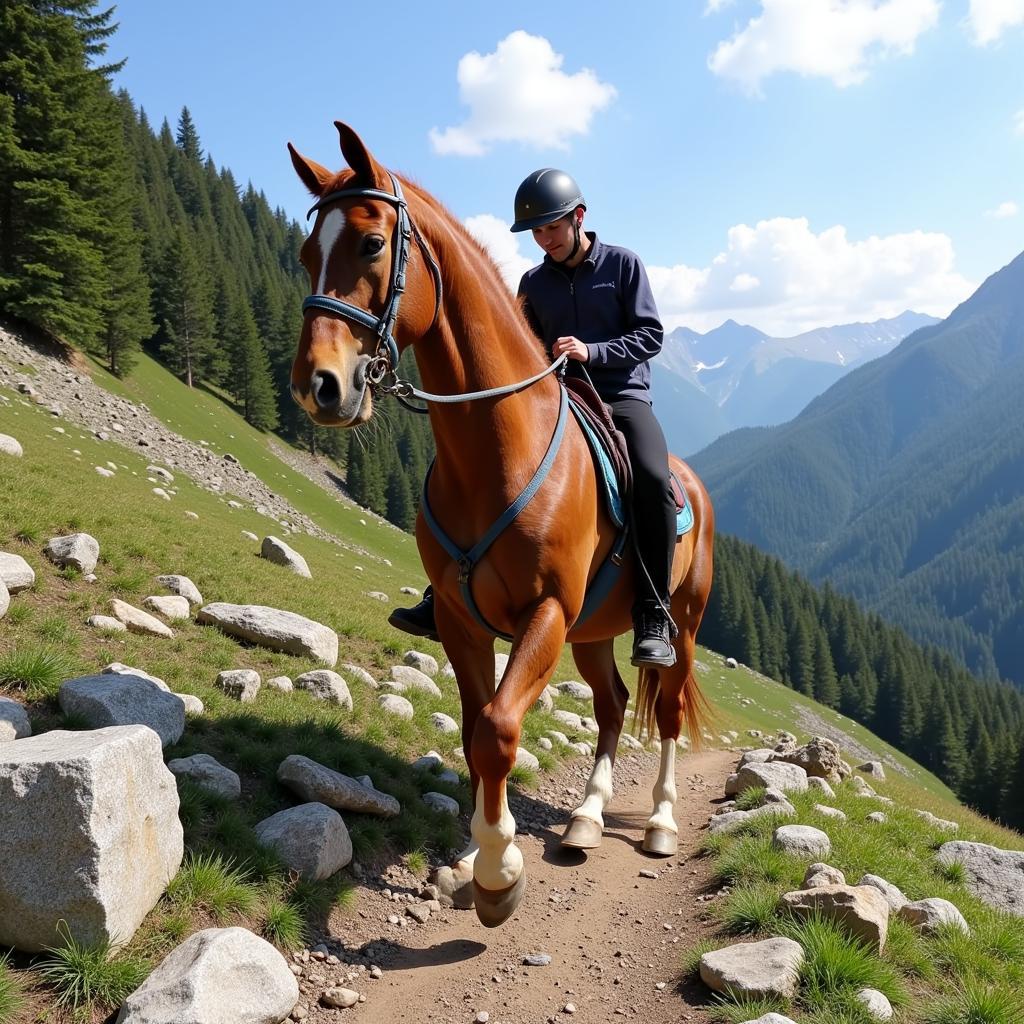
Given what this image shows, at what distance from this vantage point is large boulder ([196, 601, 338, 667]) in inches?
351

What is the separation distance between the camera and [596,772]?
7285mm

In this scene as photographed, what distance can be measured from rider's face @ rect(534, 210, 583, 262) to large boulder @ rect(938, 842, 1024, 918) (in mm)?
7025

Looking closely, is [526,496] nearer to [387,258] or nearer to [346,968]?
[387,258]

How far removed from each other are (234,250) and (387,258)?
12889cm

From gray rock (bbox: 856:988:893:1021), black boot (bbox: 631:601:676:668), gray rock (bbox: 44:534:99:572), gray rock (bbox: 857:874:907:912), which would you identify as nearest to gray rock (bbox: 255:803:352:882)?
black boot (bbox: 631:601:676:668)

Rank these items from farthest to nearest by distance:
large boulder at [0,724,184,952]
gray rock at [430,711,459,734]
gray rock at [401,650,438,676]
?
gray rock at [401,650,438,676] → gray rock at [430,711,459,734] → large boulder at [0,724,184,952]

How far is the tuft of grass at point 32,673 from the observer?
5.63m

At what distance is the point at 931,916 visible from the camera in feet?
17.1

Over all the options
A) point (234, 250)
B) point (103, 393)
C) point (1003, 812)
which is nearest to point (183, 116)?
point (234, 250)

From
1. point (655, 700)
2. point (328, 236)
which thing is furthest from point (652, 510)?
point (328, 236)

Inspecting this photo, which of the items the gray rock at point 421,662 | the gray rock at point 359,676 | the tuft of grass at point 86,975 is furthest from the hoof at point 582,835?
the gray rock at point 421,662

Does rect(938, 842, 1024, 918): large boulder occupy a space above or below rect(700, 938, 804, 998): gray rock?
below

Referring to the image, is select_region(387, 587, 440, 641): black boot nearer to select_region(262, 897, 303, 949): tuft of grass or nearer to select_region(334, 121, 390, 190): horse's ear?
select_region(262, 897, 303, 949): tuft of grass

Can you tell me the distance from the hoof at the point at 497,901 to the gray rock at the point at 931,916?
117 inches
